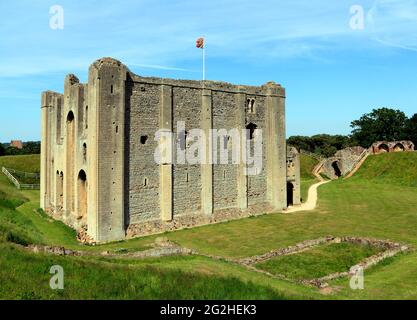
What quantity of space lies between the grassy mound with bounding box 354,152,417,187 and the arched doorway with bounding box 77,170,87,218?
39.8 meters

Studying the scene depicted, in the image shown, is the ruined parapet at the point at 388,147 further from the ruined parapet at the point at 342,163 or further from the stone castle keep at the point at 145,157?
the stone castle keep at the point at 145,157

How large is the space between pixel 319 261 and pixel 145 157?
48.6 feet

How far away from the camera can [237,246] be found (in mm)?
27500

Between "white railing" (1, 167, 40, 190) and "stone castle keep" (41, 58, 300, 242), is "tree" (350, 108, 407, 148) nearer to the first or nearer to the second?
"stone castle keep" (41, 58, 300, 242)

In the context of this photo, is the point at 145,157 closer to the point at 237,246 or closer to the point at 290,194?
the point at 237,246

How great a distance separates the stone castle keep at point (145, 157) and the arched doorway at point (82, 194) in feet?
0.25

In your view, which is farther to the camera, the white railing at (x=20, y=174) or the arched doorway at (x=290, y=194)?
the white railing at (x=20, y=174)

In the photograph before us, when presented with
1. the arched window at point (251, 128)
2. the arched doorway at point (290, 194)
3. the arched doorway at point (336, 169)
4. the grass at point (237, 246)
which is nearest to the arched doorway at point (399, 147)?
the grass at point (237, 246)

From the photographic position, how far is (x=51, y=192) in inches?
1628

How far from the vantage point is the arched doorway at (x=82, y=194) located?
33.1 metres
